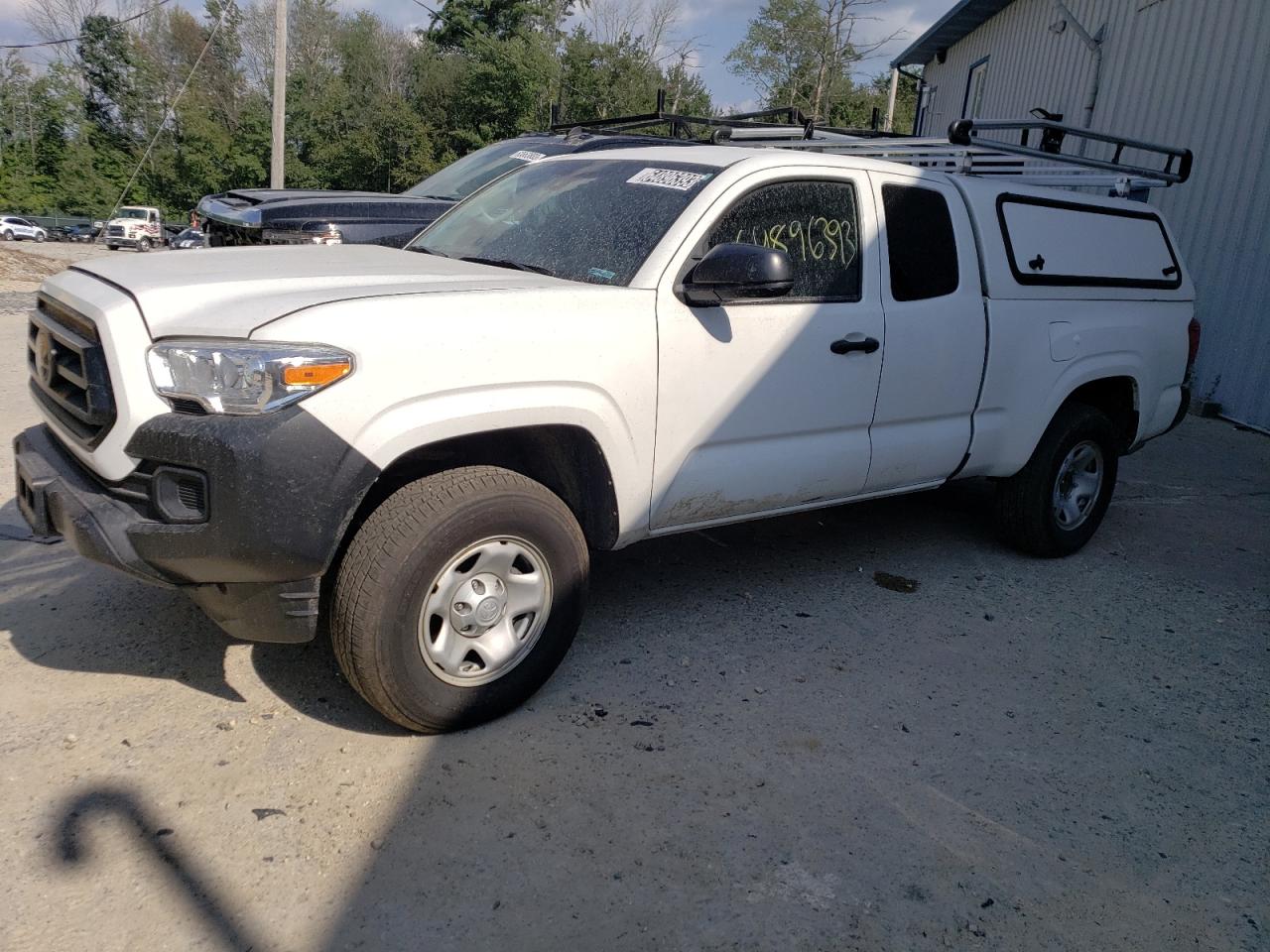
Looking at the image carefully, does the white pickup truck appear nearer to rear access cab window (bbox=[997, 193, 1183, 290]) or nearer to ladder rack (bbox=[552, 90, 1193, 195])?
rear access cab window (bbox=[997, 193, 1183, 290])

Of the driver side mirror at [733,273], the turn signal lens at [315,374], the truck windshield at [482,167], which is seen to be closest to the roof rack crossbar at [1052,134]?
the driver side mirror at [733,273]

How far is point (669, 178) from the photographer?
3857 mm

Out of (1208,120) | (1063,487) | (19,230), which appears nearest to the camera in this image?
(1063,487)

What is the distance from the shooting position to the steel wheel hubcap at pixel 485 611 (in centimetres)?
307

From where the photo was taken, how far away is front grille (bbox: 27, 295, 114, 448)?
2.80 m

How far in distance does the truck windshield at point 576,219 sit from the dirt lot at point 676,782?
148 centimetres

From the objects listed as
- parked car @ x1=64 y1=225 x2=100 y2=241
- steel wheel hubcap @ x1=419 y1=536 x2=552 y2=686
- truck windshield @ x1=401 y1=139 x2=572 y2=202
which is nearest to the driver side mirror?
steel wheel hubcap @ x1=419 y1=536 x2=552 y2=686

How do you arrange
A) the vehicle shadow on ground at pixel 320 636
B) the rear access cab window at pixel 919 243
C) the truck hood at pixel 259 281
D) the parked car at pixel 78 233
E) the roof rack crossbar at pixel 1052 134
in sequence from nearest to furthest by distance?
the truck hood at pixel 259 281, the vehicle shadow on ground at pixel 320 636, the rear access cab window at pixel 919 243, the roof rack crossbar at pixel 1052 134, the parked car at pixel 78 233

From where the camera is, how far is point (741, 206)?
3.73 m

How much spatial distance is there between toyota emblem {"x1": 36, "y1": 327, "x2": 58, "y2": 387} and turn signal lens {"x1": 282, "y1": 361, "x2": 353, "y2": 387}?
1.07 meters

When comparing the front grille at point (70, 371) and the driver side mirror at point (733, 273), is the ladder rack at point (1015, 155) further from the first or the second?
the front grille at point (70, 371)

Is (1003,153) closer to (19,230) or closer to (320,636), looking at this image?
(320,636)

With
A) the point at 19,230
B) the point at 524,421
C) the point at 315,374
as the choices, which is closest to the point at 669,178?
the point at 524,421

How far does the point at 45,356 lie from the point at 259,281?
0.86 m
